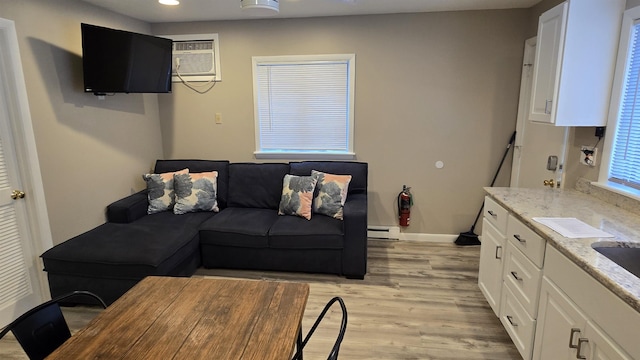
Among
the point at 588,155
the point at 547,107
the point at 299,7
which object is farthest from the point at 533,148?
the point at 299,7

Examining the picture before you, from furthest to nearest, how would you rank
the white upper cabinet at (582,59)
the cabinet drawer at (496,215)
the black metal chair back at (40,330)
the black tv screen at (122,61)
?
1. the black tv screen at (122,61)
2. the cabinet drawer at (496,215)
3. the white upper cabinet at (582,59)
4. the black metal chair back at (40,330)

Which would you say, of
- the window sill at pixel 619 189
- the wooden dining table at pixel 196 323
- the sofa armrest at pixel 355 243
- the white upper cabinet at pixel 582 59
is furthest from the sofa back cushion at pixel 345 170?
the wooden dining table at pixel 196 323

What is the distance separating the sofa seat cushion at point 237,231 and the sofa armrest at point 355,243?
703 mm

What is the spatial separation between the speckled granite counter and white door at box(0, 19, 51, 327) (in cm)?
329

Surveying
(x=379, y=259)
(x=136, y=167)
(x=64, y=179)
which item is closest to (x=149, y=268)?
(x=64, y=179)

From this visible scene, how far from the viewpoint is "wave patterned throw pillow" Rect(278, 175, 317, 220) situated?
3.39m

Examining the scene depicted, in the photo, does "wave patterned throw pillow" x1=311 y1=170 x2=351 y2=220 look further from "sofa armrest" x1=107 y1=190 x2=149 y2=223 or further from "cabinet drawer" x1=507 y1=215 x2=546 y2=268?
"sofa armrest" x1=107 y1=190 x2=149 y2=223

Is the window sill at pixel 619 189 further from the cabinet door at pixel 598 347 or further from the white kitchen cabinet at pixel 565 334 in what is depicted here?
the cabinet door at pixel 598 347

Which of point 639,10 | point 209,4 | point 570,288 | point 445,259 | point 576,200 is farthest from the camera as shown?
point 445,259

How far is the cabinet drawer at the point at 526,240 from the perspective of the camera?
182cm

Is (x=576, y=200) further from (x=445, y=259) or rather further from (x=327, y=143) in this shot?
(x=327, y=143)

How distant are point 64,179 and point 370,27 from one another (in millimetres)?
3117

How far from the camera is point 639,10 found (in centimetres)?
202

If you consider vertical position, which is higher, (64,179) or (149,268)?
(64,179)
